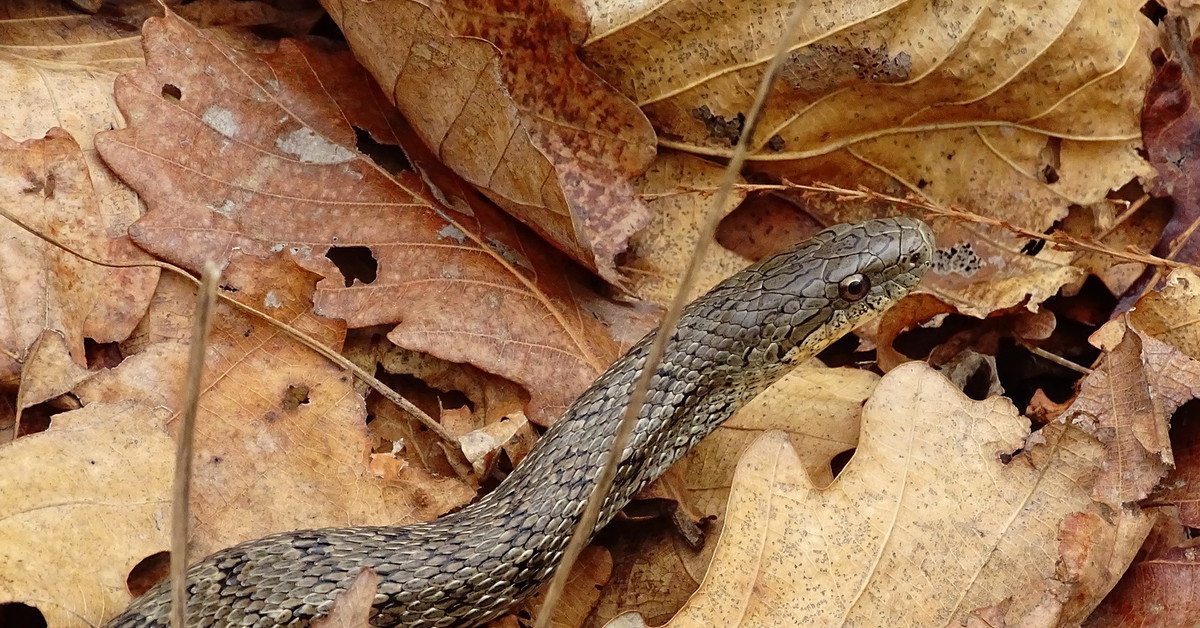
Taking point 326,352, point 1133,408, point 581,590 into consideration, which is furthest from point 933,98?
point 326,352

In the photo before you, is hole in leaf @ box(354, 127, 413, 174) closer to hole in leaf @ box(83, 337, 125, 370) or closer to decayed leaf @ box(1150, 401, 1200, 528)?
hole in leaf @ box(83, 337, 125, 370)

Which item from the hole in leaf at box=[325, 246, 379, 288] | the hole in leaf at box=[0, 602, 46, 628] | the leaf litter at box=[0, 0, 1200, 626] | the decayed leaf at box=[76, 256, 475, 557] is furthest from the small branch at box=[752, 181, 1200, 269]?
the hole in leaf at box=[0, 602, 46, 628]

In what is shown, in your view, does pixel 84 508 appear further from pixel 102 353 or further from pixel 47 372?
pixel 102 353

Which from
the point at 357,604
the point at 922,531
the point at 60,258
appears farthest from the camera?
the point at 60,258

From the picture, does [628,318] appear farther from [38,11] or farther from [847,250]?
[38,11]

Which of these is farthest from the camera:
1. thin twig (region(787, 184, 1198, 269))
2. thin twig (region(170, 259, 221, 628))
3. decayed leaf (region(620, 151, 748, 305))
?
decayed leaf (region(620, 151, 748, 305))

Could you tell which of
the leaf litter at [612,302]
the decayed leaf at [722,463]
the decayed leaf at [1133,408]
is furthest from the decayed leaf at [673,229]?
the decayed leaf at [1133,408]

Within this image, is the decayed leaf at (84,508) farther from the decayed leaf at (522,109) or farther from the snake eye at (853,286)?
the snake eye at (853,286)
